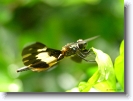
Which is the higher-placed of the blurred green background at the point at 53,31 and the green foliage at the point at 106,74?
the blurred green background at the point at 53,31

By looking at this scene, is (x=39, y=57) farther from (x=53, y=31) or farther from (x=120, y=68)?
(x=120, y=68)

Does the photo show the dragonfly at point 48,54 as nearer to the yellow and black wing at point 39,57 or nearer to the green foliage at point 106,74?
the yellow and black wing at point 39,57

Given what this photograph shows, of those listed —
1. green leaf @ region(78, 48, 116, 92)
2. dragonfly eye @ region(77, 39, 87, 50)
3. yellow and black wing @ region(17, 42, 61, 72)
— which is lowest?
green leaf @ region(78, 48, 116, 92)

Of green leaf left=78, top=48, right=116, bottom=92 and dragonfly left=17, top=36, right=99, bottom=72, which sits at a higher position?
dragonfly left=17, top=36, right=99, bottom=72

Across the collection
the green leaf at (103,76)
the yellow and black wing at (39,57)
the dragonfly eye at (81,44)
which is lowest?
the green leaf at (103,76)

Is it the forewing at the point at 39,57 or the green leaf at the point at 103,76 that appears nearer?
the green leaf at the point at 103,76

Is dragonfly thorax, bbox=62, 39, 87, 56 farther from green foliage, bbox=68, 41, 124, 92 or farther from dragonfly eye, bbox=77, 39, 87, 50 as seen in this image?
green foliage, bbox=68, 41, 124, 92

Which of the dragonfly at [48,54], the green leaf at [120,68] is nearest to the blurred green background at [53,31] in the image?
the dragonfly at [48,54]

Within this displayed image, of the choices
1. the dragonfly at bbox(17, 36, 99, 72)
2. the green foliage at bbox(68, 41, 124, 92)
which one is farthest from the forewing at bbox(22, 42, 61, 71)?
the green foliage at bbox(68, 41, 124, 92)
